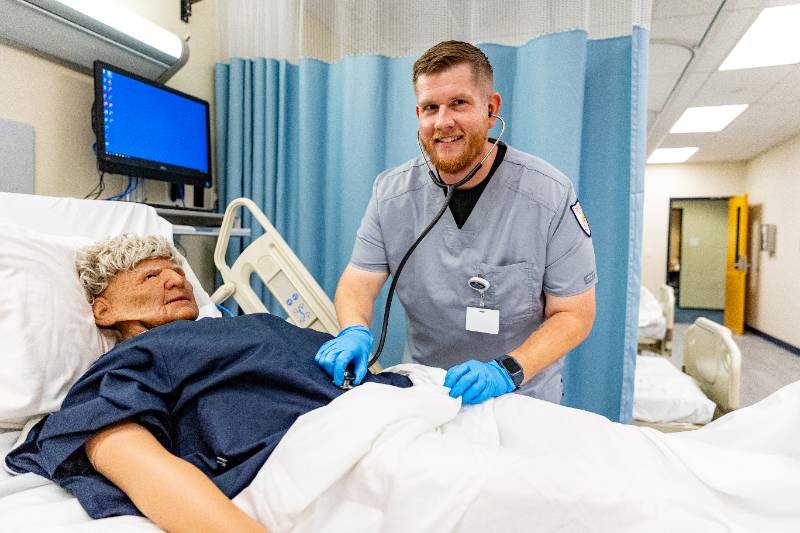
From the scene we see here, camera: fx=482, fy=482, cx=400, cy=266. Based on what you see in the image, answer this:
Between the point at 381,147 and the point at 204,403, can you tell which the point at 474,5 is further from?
the point at 204,403

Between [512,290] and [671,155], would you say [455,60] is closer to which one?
[512,290]

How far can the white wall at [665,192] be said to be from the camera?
280 inches

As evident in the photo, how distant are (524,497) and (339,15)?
6.02 ft

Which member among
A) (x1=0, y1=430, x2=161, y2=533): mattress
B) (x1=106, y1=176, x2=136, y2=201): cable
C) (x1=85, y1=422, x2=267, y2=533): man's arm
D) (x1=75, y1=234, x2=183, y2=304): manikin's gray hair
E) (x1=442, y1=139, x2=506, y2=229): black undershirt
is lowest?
(x1=0, y1=430, x2=161, y2=533): mattress

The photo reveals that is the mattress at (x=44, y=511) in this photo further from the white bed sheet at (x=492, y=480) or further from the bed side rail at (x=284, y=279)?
the bed side rail at (x=284, y=279)

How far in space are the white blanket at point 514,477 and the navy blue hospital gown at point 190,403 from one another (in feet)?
0.20

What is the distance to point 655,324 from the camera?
3.32 metres

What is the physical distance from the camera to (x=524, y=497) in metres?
0.60

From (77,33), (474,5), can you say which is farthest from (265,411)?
(474,5)

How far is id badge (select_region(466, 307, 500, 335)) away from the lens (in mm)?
1256

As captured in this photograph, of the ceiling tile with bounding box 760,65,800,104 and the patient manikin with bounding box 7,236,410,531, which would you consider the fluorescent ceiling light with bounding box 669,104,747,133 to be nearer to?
the ceiling tile with bounding box 760,65,800,104

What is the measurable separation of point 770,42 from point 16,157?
161 inches

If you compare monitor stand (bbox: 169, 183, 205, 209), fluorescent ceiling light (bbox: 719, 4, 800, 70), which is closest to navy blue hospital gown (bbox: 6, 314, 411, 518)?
monitor stand (bbox: 169, 183, 205, 209)

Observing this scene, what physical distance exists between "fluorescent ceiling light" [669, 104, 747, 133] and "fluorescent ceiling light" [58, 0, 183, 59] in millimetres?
4592
